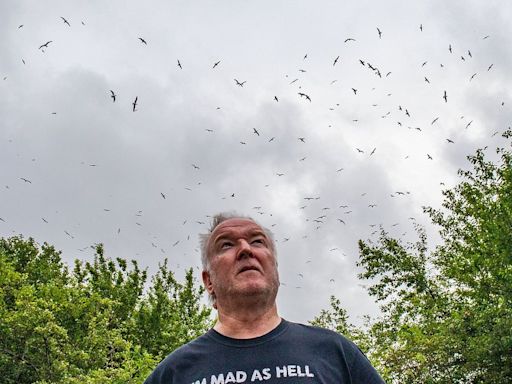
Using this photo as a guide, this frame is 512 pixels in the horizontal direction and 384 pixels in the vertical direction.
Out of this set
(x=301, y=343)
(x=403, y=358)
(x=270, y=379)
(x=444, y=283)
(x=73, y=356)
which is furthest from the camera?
(x=444, y=283)

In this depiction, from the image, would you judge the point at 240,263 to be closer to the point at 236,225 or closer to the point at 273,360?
the point at 236,225

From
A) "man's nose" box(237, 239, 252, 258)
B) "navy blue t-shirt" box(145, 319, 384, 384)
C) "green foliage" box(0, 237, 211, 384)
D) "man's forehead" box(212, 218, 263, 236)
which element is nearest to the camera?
"navy blue t-shirt" box(145, 319, 384, 384)

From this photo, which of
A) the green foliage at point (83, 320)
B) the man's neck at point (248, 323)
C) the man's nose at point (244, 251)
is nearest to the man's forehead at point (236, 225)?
the man's nose at point (244, 251)

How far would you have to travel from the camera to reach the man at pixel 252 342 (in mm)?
2559

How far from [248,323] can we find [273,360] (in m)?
0.27

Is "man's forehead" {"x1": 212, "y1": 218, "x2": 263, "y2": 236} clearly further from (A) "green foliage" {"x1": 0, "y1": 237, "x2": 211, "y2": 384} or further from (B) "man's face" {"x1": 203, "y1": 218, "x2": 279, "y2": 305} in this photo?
(A) "green foliage" {"x1": 0, "y1": 237, "x2": 211, "y2": 384}

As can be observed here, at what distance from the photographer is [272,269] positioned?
9.60 ft

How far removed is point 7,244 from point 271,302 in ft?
112

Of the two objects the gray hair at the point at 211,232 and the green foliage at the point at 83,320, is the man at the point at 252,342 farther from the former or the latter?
the green foliage at the point at 83,320

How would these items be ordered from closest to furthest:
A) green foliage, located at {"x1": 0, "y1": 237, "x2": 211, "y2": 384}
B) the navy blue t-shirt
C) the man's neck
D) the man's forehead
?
the navy blue t-shirt, the man's neck, the man's forehead, green foliage, located at {"x1": 0, "y1": 237, "x2": 211, "y2": 384}

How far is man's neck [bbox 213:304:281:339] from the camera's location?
275 centimetres

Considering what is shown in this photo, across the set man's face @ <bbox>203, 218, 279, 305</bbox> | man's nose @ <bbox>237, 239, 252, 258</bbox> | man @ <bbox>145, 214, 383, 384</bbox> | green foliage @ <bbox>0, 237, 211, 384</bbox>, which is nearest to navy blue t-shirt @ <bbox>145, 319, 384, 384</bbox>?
man @ <bbox>145, 214, 383, 384</bbox>

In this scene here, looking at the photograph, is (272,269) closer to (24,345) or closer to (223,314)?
(223,314)

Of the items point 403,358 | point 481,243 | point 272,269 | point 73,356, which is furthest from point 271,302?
point 481,243
